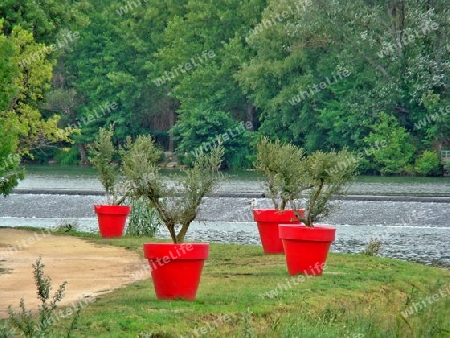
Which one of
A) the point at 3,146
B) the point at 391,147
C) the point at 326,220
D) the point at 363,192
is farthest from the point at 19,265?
the point at 391,147

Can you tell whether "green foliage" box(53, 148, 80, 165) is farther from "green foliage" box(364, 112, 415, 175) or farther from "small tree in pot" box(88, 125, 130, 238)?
"small tree in pot" box(88, 125, 130, 238)

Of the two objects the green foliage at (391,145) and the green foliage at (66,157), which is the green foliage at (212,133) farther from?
the green foliage at (391,145)

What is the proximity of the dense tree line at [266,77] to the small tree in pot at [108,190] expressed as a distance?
16732 mm

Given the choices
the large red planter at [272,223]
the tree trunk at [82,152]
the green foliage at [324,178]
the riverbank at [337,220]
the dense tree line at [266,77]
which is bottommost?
the riverbank at [337,220]

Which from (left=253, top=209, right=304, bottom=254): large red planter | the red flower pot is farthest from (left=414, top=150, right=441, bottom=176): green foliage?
(left=253, top=209, right=304, bottom=254): large red planter

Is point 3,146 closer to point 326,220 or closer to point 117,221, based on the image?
point 117,221

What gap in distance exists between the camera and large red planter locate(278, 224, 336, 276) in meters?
17.4

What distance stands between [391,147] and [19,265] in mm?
47099

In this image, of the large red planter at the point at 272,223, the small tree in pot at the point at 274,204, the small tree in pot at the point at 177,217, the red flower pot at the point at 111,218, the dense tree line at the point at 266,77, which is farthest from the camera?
the dense tree line at the point at 266,77

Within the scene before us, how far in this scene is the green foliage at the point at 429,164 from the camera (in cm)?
6378

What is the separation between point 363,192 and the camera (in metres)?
46.4

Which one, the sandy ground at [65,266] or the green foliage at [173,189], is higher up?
the green foliage at [173,189]

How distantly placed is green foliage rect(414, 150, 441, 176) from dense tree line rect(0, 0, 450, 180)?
0.11 meters

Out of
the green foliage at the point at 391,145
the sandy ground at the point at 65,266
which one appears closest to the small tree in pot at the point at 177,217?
the sandy ground at the point at 65,266
